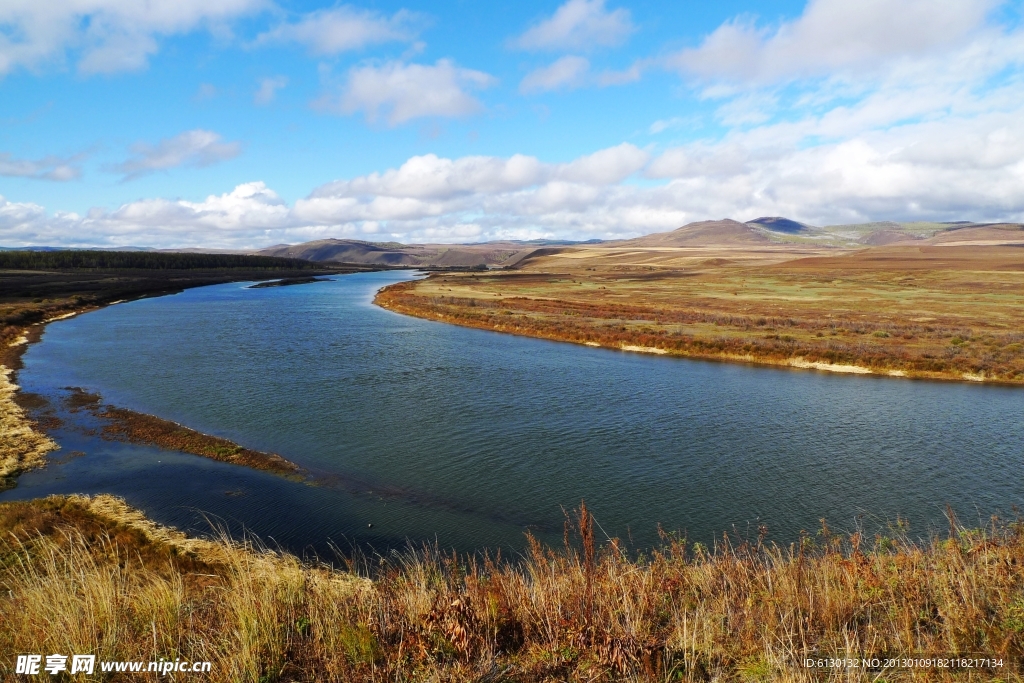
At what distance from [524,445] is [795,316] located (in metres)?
47.1

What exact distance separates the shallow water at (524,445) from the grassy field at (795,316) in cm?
382

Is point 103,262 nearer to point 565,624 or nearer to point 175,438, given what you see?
point 175,438

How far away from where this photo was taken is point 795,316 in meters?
58.7

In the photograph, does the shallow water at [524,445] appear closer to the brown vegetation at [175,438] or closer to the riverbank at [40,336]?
the brown vegetation at [175,438]

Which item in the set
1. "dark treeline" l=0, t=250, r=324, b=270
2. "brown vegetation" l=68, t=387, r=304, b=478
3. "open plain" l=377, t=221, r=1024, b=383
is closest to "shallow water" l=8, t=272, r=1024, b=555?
"brown vegetation" l=68, t=387, r=304, b=478

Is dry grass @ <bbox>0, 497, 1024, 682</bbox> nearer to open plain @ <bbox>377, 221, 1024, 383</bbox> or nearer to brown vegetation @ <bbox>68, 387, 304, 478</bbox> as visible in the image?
brown vegetation @ <bbox>68, 387, 304, 478</bbox>

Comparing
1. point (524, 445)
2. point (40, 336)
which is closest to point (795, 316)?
point (524, 445)

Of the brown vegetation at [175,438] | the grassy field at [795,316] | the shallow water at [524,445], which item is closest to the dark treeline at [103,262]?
the grassy field at [795,316]

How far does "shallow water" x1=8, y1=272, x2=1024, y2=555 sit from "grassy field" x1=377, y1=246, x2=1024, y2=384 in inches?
150

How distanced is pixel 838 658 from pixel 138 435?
25384mm

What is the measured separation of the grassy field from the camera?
38.9 m

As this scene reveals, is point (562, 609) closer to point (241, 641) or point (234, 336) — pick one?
point (241, 641)

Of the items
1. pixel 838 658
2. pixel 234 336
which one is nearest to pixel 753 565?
pixel 838 658

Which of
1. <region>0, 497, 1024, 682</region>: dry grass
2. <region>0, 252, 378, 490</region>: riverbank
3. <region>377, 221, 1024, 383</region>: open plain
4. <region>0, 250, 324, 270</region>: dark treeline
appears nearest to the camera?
<region>0, 497, 1024, 682</region>: dry grass
